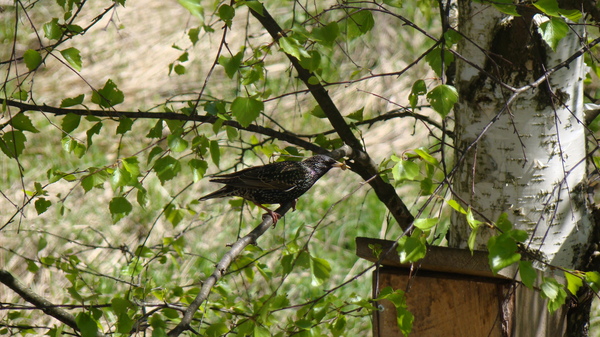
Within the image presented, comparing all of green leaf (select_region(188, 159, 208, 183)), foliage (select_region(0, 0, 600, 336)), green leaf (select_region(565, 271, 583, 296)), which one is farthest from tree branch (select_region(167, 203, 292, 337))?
green leaf (select_region(565, 271, 583, 296))

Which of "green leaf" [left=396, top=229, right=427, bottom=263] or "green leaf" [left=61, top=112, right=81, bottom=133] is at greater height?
"green leaf" [left=61, top=112, right=81, bottom=133]

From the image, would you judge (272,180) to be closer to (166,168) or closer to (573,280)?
(166,168)

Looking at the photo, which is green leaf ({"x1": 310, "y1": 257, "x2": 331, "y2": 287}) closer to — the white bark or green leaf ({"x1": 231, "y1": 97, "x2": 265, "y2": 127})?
green leaf ({"x1": 231, "y1": 97, "x2": 265, "y2": 127})

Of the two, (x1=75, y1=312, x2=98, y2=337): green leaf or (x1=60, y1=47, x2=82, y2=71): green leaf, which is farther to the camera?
(x1=75, y1=312, x2=98, y2=337): green leaf

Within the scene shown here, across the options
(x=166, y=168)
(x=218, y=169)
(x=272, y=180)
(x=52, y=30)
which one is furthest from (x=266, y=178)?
(x=218, y=169)

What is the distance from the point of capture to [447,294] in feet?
8.31

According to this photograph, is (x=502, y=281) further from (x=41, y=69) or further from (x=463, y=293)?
(x=41, y=69)

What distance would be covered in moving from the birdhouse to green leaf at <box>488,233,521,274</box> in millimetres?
648

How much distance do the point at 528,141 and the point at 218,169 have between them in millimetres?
3779

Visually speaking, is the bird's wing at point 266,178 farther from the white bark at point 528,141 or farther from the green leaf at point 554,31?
the green leaf at point 554,31

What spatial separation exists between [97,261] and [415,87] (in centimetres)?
385

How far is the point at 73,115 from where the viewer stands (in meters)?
2.34

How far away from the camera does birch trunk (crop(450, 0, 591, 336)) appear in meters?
2.48

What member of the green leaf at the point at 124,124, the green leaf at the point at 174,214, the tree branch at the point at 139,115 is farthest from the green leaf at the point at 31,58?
the green leaf at the point at 174,214
